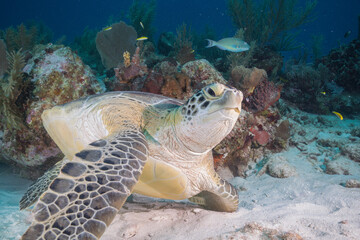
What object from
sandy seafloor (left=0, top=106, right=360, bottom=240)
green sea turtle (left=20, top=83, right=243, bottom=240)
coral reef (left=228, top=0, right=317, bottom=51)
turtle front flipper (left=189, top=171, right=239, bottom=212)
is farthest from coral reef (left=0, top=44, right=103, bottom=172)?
coral reef (left=228, top=0, right=317, bottom=51)

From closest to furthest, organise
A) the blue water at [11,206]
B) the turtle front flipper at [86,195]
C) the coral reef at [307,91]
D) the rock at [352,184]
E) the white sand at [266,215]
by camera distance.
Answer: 1. the turtle front flipper at [86,195]
2. the white sand at [266,215]
3. the blue water at [11,206]
4. the rock at [352,184]
5. the coral reef at [307,91]

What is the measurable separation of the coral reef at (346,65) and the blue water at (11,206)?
31.1ft

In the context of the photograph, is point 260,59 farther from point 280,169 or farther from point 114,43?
point 114,43

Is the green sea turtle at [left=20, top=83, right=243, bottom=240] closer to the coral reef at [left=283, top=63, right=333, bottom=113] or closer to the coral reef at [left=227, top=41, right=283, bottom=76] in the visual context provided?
the coral reef at [left=227, top=41, right=283, bottom=76]

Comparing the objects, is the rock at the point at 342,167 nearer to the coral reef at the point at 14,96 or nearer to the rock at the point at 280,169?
the rock at the point at 280,169

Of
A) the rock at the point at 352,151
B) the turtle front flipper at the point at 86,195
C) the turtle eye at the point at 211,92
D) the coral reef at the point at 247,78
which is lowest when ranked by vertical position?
the rock at the point at 352,151

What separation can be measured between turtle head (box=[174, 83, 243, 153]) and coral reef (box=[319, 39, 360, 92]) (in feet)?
25.2

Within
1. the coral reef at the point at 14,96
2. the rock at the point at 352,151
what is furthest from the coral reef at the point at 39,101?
the rock at the point at 352,151

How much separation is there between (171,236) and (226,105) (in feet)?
4.54

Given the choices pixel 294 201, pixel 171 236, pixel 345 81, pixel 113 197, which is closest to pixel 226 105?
pixel 113 197

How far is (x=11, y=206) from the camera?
2807 mm

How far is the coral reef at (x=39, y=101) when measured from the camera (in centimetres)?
372

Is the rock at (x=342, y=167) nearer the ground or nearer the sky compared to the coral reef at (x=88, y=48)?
nearer the ground

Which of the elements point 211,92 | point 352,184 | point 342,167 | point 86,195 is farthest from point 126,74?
point 342,167
